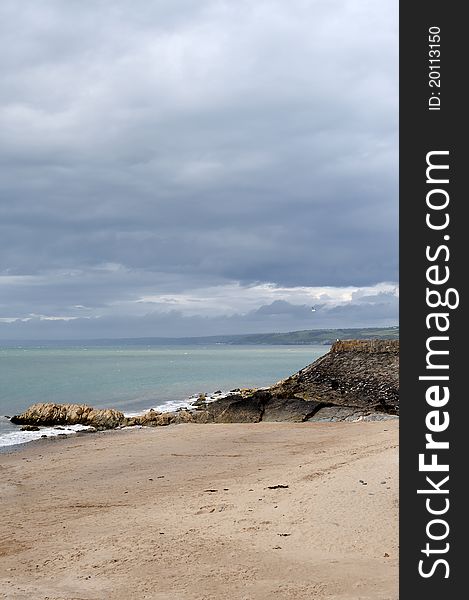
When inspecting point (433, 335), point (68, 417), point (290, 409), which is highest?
point (433, 335)

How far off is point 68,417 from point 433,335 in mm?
25624

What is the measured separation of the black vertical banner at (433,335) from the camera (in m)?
3.70

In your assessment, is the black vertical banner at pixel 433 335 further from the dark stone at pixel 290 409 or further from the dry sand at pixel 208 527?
the dark stone at pixel 290 409

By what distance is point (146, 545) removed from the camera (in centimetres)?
818

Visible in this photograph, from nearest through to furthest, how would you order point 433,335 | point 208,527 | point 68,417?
point 433,335 < point 208,527 < point 68,417

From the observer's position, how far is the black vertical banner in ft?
12.1

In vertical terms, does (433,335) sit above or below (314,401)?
above

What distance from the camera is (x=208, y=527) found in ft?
28.7

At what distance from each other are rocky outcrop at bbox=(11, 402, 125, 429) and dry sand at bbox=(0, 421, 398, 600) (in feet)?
35.3

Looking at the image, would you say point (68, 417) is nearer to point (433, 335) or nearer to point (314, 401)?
point (314, 401)

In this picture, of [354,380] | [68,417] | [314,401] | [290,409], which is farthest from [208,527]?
[68,417]

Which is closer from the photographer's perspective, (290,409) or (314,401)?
(290,409)

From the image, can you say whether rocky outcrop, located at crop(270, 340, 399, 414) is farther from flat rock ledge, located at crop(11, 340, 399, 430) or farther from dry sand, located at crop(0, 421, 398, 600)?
dry sand, located at crop(0, 421, 398, 600)

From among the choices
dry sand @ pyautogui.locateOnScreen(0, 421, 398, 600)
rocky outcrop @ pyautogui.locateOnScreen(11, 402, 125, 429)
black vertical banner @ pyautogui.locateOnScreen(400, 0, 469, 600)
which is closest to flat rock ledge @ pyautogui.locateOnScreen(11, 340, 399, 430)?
rocky outcrop @ pyautogui.locateOnScreen(11, 402, 125, 429)
